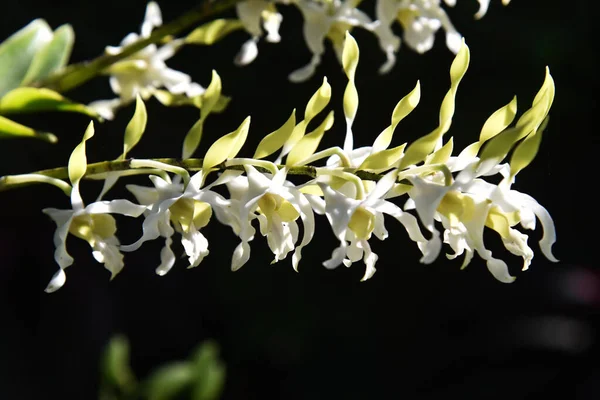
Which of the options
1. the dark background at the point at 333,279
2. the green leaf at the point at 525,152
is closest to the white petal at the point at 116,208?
the green leaf at the point at 525,152

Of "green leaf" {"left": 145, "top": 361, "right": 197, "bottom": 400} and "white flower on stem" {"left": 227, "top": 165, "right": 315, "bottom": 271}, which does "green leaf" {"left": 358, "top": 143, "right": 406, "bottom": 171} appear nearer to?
"white flower on stem" {"left": 227, "top": 165, "right": 315, "bottom": 271}

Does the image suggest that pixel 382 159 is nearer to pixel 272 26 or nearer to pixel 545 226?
pixel 545 226

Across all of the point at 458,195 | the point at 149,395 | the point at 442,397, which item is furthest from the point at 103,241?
the point at 442,397

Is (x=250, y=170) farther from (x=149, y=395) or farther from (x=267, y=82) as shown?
(x=267, y=82)

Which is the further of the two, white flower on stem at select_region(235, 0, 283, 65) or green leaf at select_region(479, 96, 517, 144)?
white flower on stem at select_region(235, 0, 283, 65)

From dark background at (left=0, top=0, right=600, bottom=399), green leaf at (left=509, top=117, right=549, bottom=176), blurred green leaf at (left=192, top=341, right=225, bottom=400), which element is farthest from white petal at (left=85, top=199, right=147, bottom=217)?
dark background at (left=0, top=0, right=600, bottom=399)

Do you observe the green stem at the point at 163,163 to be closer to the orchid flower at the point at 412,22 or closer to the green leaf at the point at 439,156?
the green leaf at the point at 439,156
